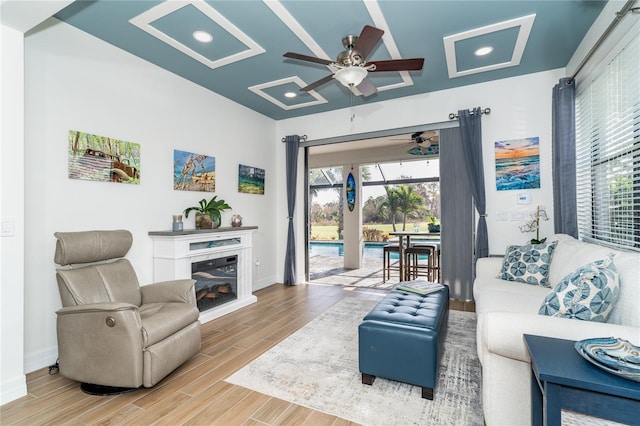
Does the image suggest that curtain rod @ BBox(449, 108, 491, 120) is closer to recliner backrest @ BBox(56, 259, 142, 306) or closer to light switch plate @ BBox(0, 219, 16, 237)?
recliner backrest @ BBox(56, 259, 142, 306)

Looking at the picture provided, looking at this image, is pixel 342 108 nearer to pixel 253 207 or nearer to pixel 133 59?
pixel 253 207

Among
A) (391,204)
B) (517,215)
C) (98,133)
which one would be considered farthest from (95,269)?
(391,204)

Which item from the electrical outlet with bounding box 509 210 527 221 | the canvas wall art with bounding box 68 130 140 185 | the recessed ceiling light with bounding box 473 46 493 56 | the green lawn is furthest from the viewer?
the green lawn

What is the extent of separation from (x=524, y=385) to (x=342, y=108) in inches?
181

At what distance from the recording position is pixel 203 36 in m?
3.04

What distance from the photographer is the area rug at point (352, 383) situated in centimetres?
191

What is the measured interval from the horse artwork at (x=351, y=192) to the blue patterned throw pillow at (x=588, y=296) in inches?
231

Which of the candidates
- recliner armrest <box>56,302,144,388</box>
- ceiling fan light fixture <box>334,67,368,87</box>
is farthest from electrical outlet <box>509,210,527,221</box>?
recliner armrest <box>56,302,144,388</box>

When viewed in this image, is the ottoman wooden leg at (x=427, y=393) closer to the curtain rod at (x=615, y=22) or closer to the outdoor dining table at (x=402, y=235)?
the curtain rod at (x=615, y=22)

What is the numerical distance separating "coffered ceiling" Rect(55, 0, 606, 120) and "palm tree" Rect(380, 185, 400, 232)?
493 cm

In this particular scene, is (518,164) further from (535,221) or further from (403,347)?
(403,347)

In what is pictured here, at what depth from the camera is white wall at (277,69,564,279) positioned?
156 inches

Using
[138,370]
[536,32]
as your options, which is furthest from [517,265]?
[138,370]

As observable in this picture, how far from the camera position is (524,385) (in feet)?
5.21
